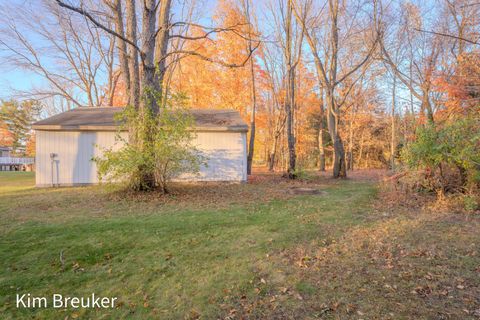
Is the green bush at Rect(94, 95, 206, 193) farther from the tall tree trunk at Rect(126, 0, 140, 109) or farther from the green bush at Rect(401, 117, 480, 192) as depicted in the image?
the green bush at Rect(401, 117, 480, 192)

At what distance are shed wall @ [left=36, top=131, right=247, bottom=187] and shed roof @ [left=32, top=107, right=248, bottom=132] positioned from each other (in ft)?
0.88

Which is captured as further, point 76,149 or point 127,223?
point 76,149

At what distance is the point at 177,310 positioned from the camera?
2.37 metres

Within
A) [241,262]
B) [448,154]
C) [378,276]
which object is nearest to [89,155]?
[241,262]

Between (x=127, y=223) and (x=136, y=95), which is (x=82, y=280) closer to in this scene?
(x=127, y=223)

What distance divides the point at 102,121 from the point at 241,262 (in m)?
9.75

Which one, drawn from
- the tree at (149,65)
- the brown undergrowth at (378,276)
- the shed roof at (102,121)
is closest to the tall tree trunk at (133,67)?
the tree at (149,65)

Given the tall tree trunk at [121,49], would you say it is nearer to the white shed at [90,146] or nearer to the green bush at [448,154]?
the white shed at [90,146]

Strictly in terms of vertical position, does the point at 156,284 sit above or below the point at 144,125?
below

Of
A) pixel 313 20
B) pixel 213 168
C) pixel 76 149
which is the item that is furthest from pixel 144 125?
pixel 313 20

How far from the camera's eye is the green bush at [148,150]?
6512 millimetres

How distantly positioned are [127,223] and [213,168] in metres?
6.10

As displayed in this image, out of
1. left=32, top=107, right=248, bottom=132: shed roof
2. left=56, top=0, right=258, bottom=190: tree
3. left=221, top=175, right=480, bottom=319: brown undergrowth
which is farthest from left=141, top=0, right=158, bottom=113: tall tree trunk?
left=221, top=175, right=480, bottom=319: brown undergrowth

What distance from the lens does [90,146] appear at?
1010cm
